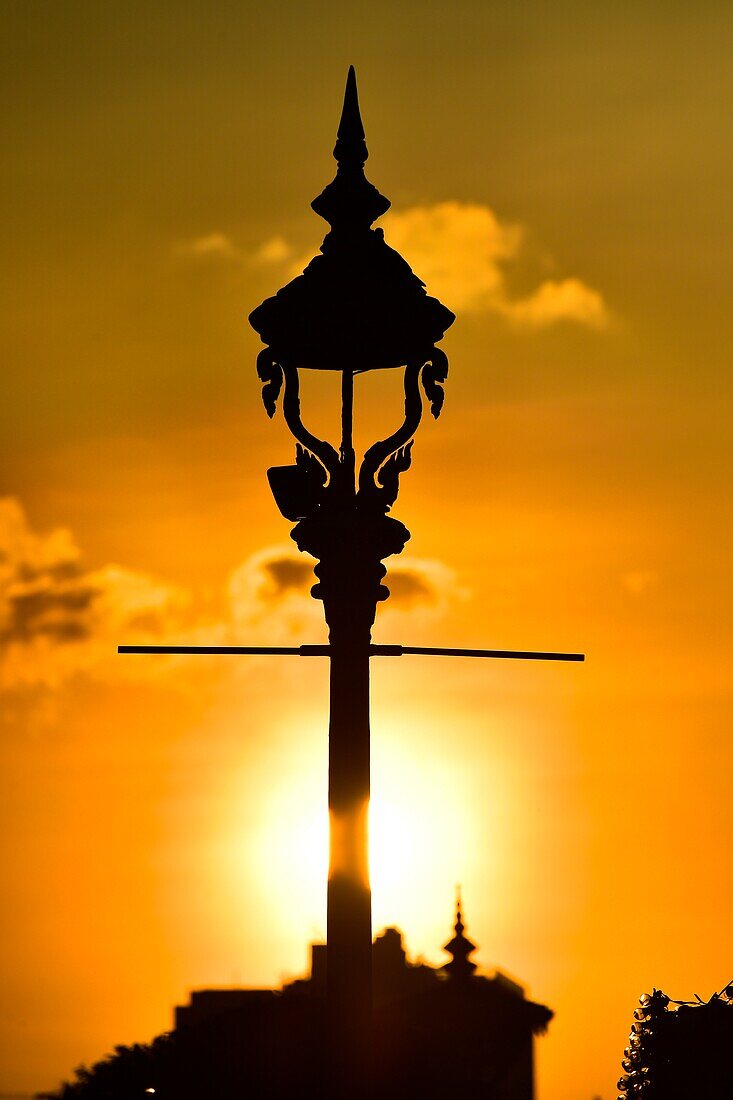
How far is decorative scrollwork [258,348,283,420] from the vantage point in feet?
65.2

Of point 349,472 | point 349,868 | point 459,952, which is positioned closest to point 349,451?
point 349,472

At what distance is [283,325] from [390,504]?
187 centimetres

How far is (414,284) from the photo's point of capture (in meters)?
19.9

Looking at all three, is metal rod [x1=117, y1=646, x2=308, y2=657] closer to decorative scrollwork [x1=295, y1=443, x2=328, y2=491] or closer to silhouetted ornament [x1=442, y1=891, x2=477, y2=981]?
decorative scrollwork [x1=295, y1=443, x2=328, y2=491]

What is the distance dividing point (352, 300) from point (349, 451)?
1312 mm

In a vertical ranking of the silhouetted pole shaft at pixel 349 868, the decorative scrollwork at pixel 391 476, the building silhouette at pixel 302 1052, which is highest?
the decorative scrollwork at pixel 391 476

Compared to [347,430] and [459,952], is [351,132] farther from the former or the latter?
[459,952]

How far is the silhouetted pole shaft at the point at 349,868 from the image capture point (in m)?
17.8

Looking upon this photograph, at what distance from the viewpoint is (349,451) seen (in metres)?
19.6

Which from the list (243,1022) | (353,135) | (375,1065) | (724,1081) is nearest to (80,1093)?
(243,1022)

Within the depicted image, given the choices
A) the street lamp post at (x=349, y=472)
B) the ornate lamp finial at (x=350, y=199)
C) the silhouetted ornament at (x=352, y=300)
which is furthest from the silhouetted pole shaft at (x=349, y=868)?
the ornate lamp finial at (x=350, y=199)

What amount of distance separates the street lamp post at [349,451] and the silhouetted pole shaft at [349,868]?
0.04 feet

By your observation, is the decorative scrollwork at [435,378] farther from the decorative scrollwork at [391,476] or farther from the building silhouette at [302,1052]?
the building silhouette at [302,1052]

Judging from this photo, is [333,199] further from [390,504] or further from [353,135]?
[390,504]
